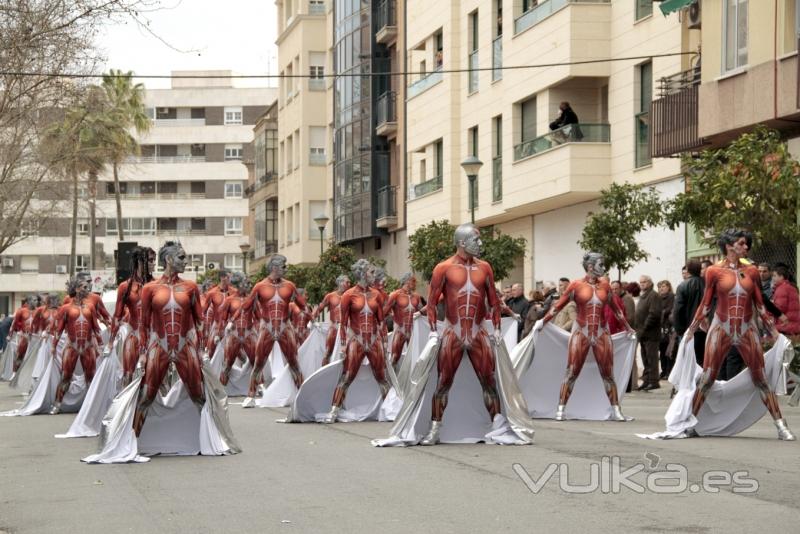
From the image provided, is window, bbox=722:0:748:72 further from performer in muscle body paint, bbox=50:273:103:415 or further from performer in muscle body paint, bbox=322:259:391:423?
performer in muscle body paint, bbox=50:273:103:415

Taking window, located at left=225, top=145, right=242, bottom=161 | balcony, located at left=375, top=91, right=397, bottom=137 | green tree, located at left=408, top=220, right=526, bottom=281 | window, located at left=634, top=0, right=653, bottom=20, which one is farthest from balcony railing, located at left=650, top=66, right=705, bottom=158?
window, located at left=225, top=145, right=242, bottom=161

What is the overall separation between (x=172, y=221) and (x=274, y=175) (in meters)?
33.6

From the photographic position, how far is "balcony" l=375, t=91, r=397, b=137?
53375 millimetres

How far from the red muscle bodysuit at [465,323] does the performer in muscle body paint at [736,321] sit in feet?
6.52

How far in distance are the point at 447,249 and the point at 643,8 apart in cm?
763

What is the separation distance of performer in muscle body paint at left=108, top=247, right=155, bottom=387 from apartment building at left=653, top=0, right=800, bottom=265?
10.3 meters

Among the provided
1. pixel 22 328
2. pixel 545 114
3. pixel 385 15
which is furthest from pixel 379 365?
pixel 385 15

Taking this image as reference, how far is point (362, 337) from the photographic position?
742 inches

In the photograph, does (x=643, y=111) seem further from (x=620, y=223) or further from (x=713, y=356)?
(x=713, y=356)

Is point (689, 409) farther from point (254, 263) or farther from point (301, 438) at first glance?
point (254, 263)

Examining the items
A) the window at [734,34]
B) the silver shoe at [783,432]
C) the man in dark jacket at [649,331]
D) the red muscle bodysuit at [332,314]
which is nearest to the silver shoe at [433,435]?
the silver shoe at [783,432]

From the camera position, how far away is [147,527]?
31.2ft

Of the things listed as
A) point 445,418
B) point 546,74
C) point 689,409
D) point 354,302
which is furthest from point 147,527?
point 546,74

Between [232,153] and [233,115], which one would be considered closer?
[232,153]
